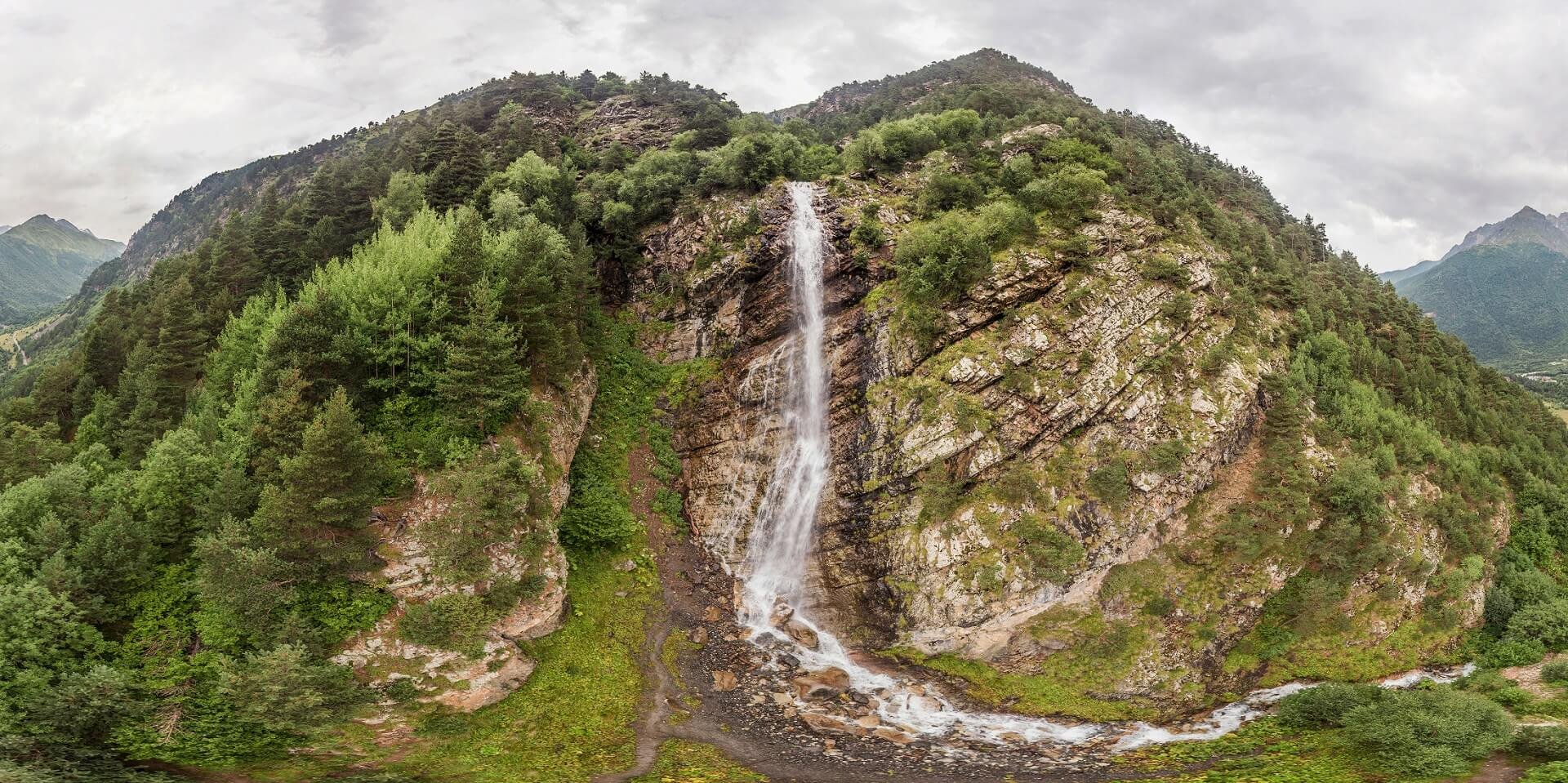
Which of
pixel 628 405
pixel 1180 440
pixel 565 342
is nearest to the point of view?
pixel 1180 440

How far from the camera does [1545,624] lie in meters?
33.3

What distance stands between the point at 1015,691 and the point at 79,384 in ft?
197

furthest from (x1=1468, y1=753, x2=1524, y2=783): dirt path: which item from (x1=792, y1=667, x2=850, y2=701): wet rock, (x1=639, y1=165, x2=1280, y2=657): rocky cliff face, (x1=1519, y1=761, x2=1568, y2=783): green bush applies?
(x1=792, y1=667, x2=850, y2=701): wet rock

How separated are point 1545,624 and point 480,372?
2198 inches

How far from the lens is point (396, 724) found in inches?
974

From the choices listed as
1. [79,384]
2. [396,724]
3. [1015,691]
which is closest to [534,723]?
[396,724]

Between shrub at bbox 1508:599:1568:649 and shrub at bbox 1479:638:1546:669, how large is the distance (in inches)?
19.2

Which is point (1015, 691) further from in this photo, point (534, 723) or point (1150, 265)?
point (1150, 265)

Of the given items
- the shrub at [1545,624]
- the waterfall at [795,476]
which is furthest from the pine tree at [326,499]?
the shrub at [1545,624]

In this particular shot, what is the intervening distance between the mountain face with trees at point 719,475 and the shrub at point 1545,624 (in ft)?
0.56

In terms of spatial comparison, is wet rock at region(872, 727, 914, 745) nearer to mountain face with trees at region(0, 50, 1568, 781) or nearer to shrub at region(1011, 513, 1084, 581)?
mountain face with trees at region(0, 50, 1568, 781)

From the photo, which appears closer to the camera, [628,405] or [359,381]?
[359,381]

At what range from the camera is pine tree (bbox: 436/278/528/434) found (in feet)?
99.1

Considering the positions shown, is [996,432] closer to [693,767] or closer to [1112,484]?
[1112,484]
